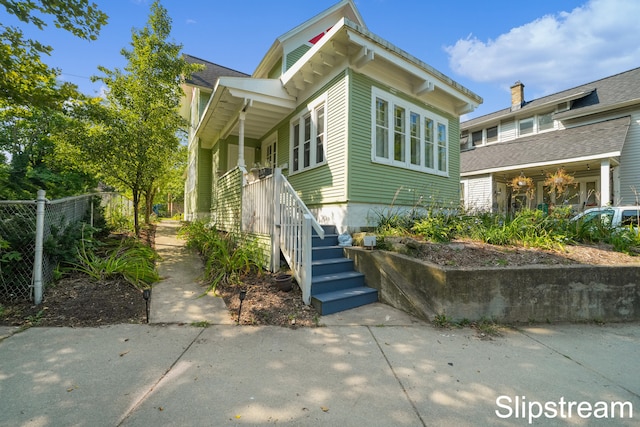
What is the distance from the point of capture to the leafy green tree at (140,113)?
6.50 meters

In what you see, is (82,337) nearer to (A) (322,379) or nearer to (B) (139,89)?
(A) (322,379)

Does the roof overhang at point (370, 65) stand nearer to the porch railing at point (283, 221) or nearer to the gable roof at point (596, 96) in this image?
the porch railing at point (283, 221)

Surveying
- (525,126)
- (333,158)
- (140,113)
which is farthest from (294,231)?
(525,126)

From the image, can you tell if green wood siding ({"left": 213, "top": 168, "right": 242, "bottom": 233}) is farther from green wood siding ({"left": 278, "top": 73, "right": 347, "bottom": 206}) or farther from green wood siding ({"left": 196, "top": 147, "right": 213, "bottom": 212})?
green wood siding ({"left": 196, "top": 147, "right": 213, "bottom": 212})

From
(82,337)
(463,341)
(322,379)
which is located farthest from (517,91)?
(82,337)

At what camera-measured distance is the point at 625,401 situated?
2.09m

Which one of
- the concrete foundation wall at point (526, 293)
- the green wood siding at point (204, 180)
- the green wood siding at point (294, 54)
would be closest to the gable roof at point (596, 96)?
the concrete foundation wall at point (526, 293)

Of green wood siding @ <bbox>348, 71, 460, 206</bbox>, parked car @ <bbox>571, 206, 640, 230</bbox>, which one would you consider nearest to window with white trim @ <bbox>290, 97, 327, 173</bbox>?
green wood siding @ <bbox>348, 71, 460, 206</bbox>

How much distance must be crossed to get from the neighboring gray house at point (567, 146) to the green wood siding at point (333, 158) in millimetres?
5233

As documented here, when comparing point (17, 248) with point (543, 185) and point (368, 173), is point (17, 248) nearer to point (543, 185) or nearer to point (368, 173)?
point (368, 173)

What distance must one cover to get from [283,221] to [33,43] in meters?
4.71

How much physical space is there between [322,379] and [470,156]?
A: 15976 millimetres

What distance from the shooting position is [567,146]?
11.1 meters

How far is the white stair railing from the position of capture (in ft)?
13.2
